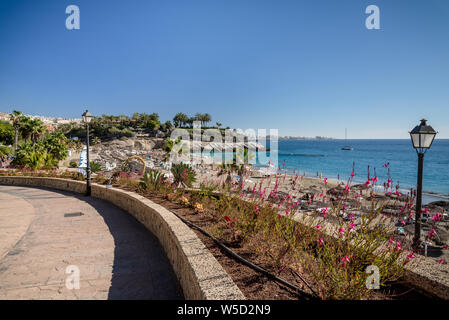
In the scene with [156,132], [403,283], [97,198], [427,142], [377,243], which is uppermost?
[156,132]

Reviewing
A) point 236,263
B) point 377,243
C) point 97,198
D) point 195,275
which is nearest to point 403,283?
point 377,243

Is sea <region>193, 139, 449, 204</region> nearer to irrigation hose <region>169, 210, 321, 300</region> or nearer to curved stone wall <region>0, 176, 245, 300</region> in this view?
irrigation hose <region>169, 210, 321, 300</region>

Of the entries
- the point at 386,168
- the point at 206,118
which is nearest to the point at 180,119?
the point at 206,118

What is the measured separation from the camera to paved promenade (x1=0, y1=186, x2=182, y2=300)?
9.52ft

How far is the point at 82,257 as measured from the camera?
3791mm

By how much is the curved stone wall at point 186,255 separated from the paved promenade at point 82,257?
0.24m

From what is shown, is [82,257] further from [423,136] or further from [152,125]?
[152,125]

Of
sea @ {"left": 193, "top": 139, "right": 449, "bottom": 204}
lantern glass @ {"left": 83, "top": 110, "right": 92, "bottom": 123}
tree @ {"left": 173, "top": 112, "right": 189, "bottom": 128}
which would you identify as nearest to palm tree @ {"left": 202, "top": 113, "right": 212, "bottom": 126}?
tree @ {"left": 173, "top": 112, "right": 189, "bottom": 128}

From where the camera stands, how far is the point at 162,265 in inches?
140

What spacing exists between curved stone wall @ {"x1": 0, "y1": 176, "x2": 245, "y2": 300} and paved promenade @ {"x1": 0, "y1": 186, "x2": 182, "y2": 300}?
244 millimetres

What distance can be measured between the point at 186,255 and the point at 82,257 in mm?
2461

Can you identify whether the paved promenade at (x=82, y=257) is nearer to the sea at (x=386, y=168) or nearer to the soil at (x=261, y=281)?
the soil at (x=261, y=281)
